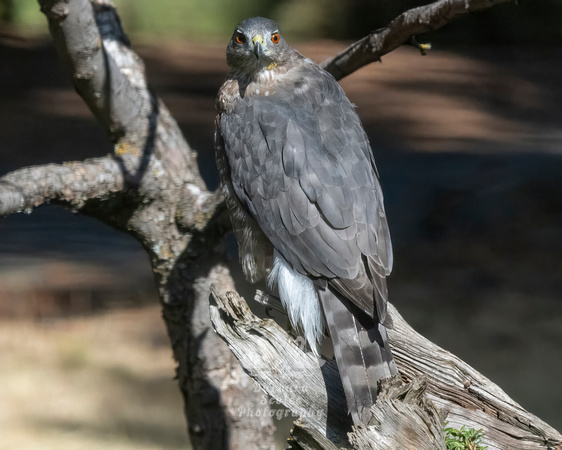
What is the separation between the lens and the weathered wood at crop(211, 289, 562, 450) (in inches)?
76.3

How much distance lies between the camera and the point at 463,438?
Result: 194cm

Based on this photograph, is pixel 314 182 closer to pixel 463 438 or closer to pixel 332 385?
pixel 332 385

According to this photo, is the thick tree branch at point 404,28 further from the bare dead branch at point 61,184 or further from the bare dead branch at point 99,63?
the bare dead branch at point 61,184

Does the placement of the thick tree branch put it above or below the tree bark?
above

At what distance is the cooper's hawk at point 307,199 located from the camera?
1969mm

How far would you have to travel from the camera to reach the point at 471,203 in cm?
599

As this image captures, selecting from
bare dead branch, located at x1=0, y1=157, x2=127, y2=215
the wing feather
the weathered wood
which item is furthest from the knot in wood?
the weathered wood

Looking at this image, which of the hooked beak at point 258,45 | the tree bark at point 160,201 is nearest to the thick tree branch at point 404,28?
the hooked beak at point 258,45

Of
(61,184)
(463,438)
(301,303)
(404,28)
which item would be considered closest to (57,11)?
(61,184)

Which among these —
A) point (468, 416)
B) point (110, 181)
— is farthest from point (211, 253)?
point (468, 416)

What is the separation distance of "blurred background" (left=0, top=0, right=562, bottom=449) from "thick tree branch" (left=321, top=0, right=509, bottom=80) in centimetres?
244

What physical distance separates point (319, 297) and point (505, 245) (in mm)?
4094

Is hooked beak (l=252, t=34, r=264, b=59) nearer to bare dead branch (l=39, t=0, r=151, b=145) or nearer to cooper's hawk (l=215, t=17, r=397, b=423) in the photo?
cooper's hawk (l=215, t=17, r=397, b=423)

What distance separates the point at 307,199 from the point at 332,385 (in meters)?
0.57
